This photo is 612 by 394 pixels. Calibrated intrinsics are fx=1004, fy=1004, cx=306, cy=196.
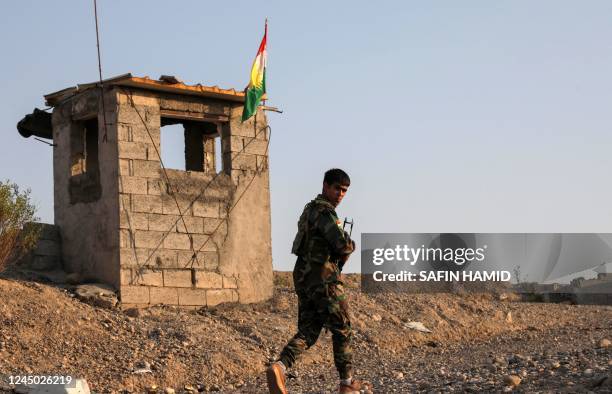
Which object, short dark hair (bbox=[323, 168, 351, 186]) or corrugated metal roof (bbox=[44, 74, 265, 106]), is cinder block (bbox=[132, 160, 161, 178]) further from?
short dark hair (bbox=[323, 168, 351, 186])

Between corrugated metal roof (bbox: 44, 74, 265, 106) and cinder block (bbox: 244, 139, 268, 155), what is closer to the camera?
corrugated metal roof (bbox: 44, 74, 265, 106)

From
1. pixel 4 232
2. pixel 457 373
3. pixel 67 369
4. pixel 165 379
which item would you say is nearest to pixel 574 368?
pixel 457 373

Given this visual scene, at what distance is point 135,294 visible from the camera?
13.1 meters

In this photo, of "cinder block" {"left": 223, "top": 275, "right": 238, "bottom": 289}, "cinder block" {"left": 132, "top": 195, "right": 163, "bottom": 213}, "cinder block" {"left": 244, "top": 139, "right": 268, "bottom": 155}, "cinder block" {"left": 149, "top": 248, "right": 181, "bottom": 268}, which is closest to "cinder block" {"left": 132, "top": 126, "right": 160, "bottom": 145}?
"cinder block" {"left": 132, "top": 195, "right": 163, "bottom": 213}

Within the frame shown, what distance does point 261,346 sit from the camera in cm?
1257

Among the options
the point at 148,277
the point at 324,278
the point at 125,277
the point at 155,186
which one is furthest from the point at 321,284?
the point at 155,186

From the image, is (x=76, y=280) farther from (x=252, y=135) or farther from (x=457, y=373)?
(x=457, y=373)

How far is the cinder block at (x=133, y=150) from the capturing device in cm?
1343

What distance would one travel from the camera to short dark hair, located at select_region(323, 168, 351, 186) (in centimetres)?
738

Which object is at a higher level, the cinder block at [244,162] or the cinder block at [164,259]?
the cinder block at [244,162]

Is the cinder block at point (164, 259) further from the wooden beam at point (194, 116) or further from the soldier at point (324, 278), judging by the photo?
the soldier at point (324, 278)

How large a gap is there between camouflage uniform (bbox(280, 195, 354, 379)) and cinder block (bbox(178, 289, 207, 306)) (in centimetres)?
635

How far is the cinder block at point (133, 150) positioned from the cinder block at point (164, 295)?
1.80 metres

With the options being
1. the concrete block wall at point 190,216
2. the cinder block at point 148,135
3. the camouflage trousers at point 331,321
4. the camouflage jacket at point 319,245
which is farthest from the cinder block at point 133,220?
the camouflage trousers at point 331,321
